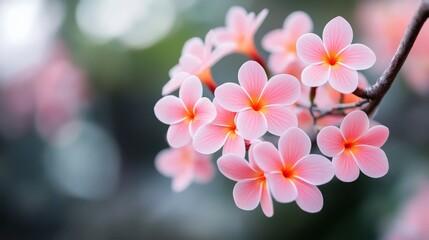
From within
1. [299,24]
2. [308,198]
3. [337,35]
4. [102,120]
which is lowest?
[308,198]

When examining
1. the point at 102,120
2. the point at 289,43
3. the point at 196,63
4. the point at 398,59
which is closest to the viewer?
the point at 398,59

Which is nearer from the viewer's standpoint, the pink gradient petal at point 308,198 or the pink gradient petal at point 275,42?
the pink gradient petal at point 308,198

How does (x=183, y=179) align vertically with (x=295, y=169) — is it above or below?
above

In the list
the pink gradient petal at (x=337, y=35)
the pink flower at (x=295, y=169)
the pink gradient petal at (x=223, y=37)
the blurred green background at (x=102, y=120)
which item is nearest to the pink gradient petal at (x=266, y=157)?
the pink flower at (x=295, y=169)

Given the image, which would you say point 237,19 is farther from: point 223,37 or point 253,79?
point 253,79

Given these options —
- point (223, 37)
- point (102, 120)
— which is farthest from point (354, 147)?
point (102, 120)

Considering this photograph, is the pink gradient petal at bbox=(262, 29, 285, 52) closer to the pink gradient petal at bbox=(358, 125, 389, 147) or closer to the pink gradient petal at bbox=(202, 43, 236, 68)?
the pink gradient petal at bbox=(202, 43, 236, 68)

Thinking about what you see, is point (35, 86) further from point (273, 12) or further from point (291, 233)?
point (291, 233)

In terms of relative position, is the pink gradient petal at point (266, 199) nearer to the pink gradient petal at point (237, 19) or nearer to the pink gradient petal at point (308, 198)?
the pink gradient petal at point (308, 198)
